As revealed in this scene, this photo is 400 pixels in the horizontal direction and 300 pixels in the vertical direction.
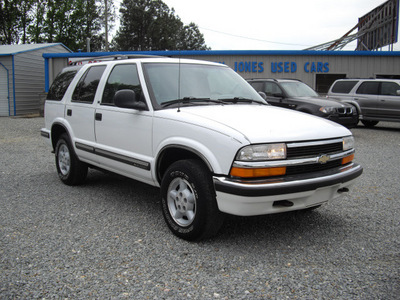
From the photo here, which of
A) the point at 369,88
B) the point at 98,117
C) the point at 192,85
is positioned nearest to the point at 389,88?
the point at 369,88

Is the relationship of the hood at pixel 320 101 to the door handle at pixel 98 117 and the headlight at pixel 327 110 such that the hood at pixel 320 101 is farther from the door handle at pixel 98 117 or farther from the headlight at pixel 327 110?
the door handle at pixel 98 117

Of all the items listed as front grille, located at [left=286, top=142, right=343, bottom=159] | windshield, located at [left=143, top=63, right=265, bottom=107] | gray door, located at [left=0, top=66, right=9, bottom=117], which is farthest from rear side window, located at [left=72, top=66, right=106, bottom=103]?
gray door, located at [left=0, top=66, right=9, bottom=117]

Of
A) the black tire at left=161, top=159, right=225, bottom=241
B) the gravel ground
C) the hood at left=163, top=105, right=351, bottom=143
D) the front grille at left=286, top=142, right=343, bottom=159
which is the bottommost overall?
the gravel ground

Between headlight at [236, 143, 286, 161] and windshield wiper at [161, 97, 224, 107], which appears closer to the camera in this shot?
headlight at [236, 143, 286, 161]

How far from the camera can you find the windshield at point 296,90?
11.5 m

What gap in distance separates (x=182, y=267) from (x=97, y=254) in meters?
0.78

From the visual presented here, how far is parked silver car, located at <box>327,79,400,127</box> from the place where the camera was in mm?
13875

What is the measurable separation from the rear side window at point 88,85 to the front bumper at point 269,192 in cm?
258

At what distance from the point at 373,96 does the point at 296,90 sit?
420 cm

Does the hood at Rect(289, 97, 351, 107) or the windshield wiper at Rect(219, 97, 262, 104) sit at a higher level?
the hood at Rect(289, 97, 351, 107)

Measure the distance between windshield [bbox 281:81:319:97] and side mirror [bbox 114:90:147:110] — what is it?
8001mm

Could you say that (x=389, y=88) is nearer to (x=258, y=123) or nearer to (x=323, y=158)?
(x=323, y=158)

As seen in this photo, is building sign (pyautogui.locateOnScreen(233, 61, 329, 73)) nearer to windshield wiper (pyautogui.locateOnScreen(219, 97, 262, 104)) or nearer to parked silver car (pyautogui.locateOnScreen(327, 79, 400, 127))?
parked silver car (pyautogui.locateOnScreen(327, 79, 400, 127))

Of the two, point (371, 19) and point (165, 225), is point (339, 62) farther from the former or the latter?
point (165, 225)
